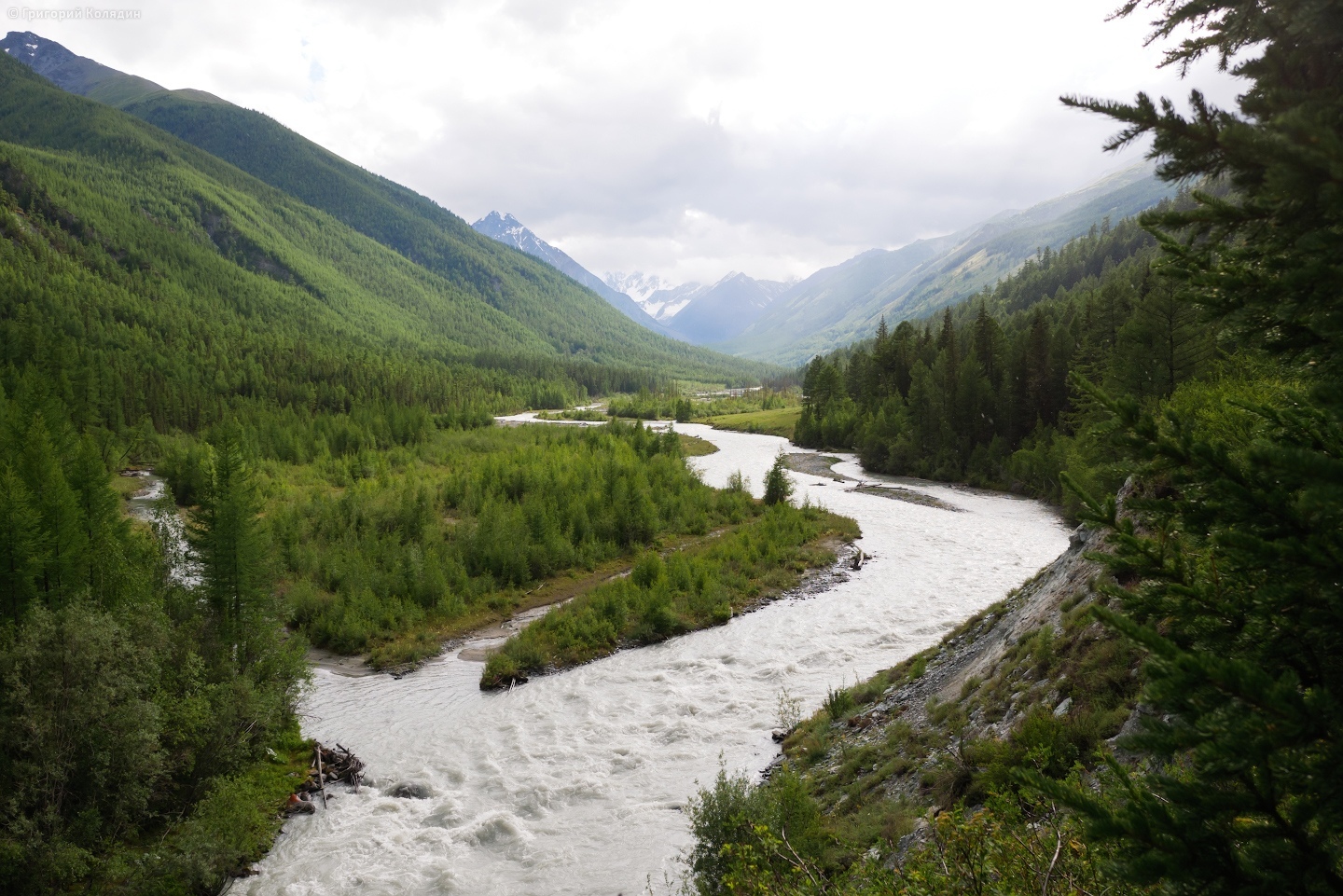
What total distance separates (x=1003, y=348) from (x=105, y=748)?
7115 centimetres

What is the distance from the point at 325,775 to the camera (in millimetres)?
15984

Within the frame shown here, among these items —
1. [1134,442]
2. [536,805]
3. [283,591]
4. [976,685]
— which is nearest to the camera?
[1134,442]

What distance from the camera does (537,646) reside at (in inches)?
927

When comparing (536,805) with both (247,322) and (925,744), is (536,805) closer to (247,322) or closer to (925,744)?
(925,744)

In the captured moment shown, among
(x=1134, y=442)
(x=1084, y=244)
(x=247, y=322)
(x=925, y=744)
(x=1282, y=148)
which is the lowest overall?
(x=925, y=744)

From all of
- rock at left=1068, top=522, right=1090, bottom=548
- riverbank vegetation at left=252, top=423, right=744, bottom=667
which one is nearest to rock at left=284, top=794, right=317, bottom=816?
riverbank vegetation at left=252, top=423, right=744, bottom=667

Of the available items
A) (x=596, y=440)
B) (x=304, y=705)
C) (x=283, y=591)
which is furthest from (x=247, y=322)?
(x=304, y=705)

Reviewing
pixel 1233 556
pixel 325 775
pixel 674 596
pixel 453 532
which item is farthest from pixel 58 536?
pixel 1233 556

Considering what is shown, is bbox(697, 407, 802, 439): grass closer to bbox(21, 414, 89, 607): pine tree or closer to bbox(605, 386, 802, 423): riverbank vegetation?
bbox(605, 386, 802, 423): riverbank vegetation

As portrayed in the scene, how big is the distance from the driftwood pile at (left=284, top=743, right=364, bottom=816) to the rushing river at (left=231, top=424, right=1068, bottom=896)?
12.7 inches

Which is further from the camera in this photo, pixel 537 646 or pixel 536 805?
pixel 537 646

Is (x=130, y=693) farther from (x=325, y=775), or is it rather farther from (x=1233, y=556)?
(x=1233, y=556)

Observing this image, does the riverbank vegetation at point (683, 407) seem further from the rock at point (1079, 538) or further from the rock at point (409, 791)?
the rock at point (409, 791)

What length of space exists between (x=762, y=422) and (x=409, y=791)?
103 m
